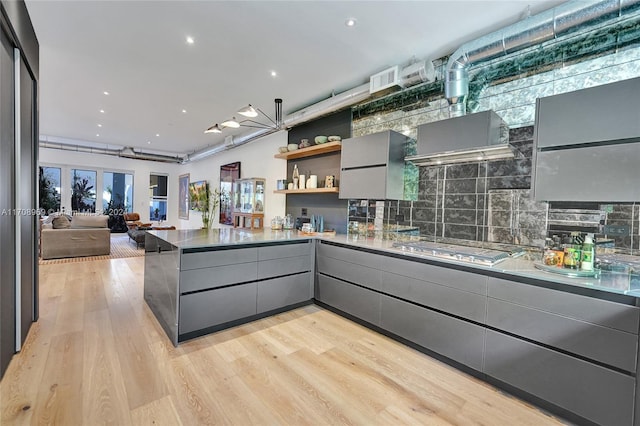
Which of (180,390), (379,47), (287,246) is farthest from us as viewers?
(287,246)

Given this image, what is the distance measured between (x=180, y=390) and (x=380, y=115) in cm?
Answer: 342

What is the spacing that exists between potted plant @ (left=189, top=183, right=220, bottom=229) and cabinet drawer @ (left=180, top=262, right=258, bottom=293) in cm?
506

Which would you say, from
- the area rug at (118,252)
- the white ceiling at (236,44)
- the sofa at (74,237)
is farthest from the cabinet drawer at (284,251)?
the sofa at (74,237)

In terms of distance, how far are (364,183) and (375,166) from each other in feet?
0.77

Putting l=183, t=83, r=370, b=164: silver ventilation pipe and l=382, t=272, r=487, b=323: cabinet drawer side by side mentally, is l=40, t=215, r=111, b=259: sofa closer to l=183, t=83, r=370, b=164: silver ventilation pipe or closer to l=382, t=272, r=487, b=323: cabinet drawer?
l=183, t=83, r=370, b=164: silver ventilation pipe

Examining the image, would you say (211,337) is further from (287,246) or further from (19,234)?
(19,234)

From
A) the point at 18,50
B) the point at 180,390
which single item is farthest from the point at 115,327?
the point at 18,50

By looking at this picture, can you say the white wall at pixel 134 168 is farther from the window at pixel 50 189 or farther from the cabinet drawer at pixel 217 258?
the cabinet drawer at pixel 217 258

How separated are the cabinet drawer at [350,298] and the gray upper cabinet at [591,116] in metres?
1.91

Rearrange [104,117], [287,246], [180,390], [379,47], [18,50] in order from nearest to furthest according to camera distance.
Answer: [180,390] < [18,50] < [379,47] < [287,246] < [104,117]

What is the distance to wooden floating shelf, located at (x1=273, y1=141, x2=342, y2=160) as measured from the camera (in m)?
3.90

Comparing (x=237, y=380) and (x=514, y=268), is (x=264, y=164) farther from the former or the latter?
(x=514, y=268)

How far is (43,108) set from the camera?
517 centimetres

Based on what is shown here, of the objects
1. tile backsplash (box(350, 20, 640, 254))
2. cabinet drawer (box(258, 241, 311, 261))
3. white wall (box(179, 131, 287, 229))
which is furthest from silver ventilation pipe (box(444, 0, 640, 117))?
white wall (box(179, 131, 287, 229))
